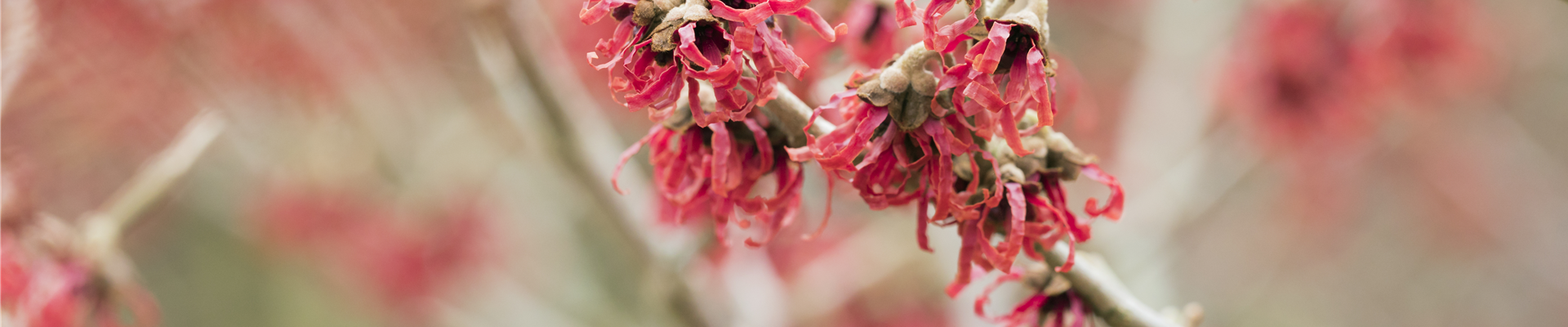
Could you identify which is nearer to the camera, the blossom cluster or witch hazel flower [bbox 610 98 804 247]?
witch hazel flower [bbox 610 98 804 247]

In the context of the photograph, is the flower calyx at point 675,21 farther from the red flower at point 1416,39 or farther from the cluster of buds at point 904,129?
the red flower at point 1416,39

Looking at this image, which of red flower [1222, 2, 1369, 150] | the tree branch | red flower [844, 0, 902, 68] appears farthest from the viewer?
red flower [1222, 2, 1369, 150]

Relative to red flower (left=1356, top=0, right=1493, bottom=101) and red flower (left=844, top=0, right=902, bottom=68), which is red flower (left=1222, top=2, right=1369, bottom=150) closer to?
red flower (left=1356, top=0, right=1493, bottom=101)

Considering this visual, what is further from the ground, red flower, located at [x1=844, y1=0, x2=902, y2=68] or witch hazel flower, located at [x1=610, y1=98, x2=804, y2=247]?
red flower, located at [x1=844, y1=0, x2=902, y2=68]

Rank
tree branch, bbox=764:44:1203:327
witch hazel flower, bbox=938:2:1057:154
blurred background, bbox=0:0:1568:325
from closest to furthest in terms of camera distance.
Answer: witch hazel flower, bbox=938:2:1057:154, tree branch, bbox=764:44:1203:327, blurred background, bbox=0:0:1568:325

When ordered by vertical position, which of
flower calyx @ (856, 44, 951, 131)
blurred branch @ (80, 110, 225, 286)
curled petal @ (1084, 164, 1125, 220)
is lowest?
blurred branch @ (80, 110, 225, 286)

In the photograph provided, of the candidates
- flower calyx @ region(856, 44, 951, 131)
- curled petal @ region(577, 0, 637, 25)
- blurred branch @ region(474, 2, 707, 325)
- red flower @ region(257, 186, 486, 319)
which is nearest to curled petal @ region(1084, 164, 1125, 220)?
flower calyx @ region(856, 44, 951, 131)
